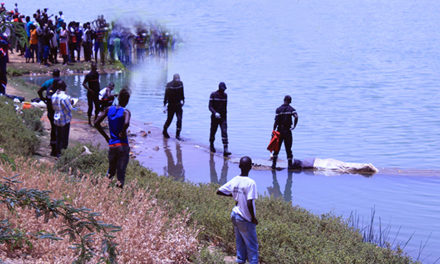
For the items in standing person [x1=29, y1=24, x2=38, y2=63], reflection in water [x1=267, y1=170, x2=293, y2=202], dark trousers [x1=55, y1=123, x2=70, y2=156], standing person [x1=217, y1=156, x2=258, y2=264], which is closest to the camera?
standing person [x1=217, y1=156, x2=258, y2=264]

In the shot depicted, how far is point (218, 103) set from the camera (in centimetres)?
1602

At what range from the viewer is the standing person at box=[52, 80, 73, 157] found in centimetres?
1220

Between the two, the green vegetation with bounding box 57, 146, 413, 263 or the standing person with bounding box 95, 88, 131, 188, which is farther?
the standing person with bounding box 95, 88, 131, 188

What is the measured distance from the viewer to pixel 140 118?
81.1ft

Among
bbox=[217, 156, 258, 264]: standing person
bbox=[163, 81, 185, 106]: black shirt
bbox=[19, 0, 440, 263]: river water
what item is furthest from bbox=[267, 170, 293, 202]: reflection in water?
bbox=[217, 156, 258, 264]: standing person

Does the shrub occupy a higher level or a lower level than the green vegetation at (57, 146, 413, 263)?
higher

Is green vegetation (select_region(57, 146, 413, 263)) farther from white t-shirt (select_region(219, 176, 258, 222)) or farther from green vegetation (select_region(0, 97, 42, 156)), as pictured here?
green vegetation (select_region(0, 97, 42, 156))

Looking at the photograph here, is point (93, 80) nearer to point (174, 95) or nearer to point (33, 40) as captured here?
point (174, 95)

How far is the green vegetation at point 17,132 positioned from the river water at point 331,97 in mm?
3155

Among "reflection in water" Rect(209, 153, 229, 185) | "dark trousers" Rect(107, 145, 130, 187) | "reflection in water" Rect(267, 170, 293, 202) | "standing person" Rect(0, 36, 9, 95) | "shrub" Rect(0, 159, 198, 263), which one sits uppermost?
"standing person" Rect(0, 36, 9, 95)

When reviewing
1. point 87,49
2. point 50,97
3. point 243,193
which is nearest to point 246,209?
point 243,193

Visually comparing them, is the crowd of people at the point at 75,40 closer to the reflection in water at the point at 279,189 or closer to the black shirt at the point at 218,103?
the black shirt at the point at 218,103

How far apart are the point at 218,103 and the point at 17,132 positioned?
540 centimetres

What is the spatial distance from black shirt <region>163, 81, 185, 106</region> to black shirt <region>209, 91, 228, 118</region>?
170cm
